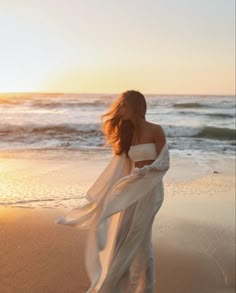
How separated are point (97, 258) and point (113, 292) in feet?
1.04

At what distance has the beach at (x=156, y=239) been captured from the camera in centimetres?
479

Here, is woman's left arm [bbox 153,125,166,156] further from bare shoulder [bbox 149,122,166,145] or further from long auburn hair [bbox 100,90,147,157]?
long auburn hair [bbox 100,90,147,157]

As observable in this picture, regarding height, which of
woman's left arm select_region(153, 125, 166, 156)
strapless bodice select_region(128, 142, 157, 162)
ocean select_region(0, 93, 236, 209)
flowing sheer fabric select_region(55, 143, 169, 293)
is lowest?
ocean select_region(0, 93, 236, 209)

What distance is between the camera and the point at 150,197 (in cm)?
394

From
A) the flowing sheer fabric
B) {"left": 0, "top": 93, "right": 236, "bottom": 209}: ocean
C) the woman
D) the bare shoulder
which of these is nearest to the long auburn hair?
the woman

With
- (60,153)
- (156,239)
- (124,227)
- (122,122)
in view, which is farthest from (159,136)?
(60,153)

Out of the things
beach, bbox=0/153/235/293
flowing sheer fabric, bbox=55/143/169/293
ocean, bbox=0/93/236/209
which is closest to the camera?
flowing sheer fabric, bbox=55/143/169/293

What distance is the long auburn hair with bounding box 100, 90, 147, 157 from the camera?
12.7ft

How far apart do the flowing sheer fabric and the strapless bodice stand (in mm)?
78

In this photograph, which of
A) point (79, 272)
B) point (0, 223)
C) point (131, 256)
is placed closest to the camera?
point (131, 256)

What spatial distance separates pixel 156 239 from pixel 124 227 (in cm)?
240

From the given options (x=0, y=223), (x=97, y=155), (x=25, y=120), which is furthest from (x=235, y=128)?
(x=0, y=223)

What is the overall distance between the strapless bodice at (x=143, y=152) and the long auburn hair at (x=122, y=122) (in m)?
0.09

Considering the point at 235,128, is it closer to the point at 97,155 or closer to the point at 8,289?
the point at 97,155
